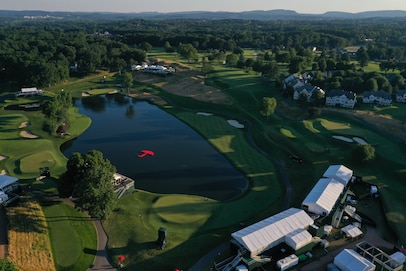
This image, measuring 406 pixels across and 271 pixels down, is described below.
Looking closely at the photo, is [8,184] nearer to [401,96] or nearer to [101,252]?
[101,252]

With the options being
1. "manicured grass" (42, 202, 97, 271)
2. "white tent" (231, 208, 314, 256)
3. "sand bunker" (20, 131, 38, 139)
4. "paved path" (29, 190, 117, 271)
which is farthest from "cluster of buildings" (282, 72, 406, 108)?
"sand bunker" (20, 131, 38, 139)

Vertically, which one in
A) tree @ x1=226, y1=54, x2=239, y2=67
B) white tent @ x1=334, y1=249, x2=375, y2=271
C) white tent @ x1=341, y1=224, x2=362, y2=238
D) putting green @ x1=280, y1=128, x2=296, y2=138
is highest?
tree @ x1=226, y1=54, x2=239, y2=67

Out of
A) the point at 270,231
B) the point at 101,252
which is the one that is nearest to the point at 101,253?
the point at 101,252

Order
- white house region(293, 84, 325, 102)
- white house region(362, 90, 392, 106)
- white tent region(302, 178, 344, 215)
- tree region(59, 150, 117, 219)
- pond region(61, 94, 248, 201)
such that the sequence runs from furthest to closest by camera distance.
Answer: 1. white house region(293, 84, 325, 102)
2. white house region(362, 90, 392, 106)
3. pond region(61, 94, 248, 201)
4. white tent region(302, 178, 344, 215)
5. tree region(59, 150, 117, 219)

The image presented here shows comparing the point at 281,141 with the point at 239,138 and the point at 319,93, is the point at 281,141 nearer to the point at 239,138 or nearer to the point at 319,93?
the point at 239,138

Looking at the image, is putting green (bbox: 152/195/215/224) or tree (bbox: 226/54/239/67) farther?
tree (bbox: 226/54/239/67)

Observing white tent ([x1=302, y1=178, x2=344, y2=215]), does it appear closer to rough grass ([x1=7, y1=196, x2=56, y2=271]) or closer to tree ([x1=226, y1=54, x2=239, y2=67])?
rough grass ([x1=7, y1=196, x2=56, y2=271])
